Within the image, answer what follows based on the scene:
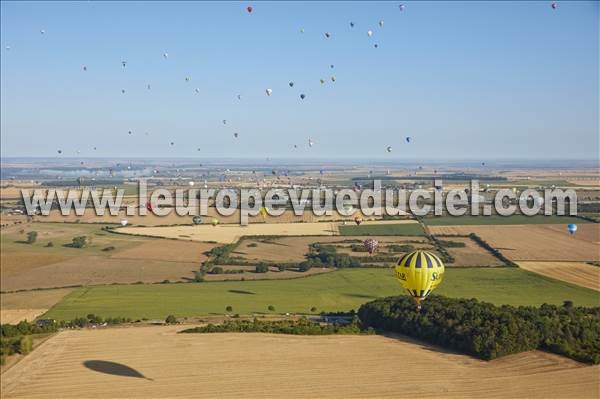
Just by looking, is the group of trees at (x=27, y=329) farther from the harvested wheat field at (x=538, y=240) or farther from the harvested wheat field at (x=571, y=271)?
the harvested wheat field at (x=538, y=240)

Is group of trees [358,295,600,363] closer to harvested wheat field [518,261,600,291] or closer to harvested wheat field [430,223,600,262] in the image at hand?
harvested wheat field [518,261,600,291]

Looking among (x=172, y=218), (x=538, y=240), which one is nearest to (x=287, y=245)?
(x=538, y=240)

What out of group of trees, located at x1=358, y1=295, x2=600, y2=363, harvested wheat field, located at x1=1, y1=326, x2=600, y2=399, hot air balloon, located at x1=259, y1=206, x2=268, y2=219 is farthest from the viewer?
hot air balloon, located at x1=259, y1=206, x2=268, y2=219

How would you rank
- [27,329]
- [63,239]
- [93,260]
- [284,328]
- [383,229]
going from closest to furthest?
[27,329] → [284,328] → [93,260] → [63,239] → [383,229]

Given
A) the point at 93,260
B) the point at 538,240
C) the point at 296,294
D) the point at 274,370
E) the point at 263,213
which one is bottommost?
the point at 296,294

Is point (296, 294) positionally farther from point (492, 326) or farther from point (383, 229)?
A: point (383, 229)

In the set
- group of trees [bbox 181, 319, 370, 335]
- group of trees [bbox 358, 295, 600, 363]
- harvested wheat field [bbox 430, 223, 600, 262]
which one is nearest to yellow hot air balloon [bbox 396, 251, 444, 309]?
group of trees [bbox 358, 295, 600, 363]

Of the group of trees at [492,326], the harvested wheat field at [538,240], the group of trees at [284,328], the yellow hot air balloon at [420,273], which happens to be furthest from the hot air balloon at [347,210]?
the yellow hot air balloon at [420,273]
